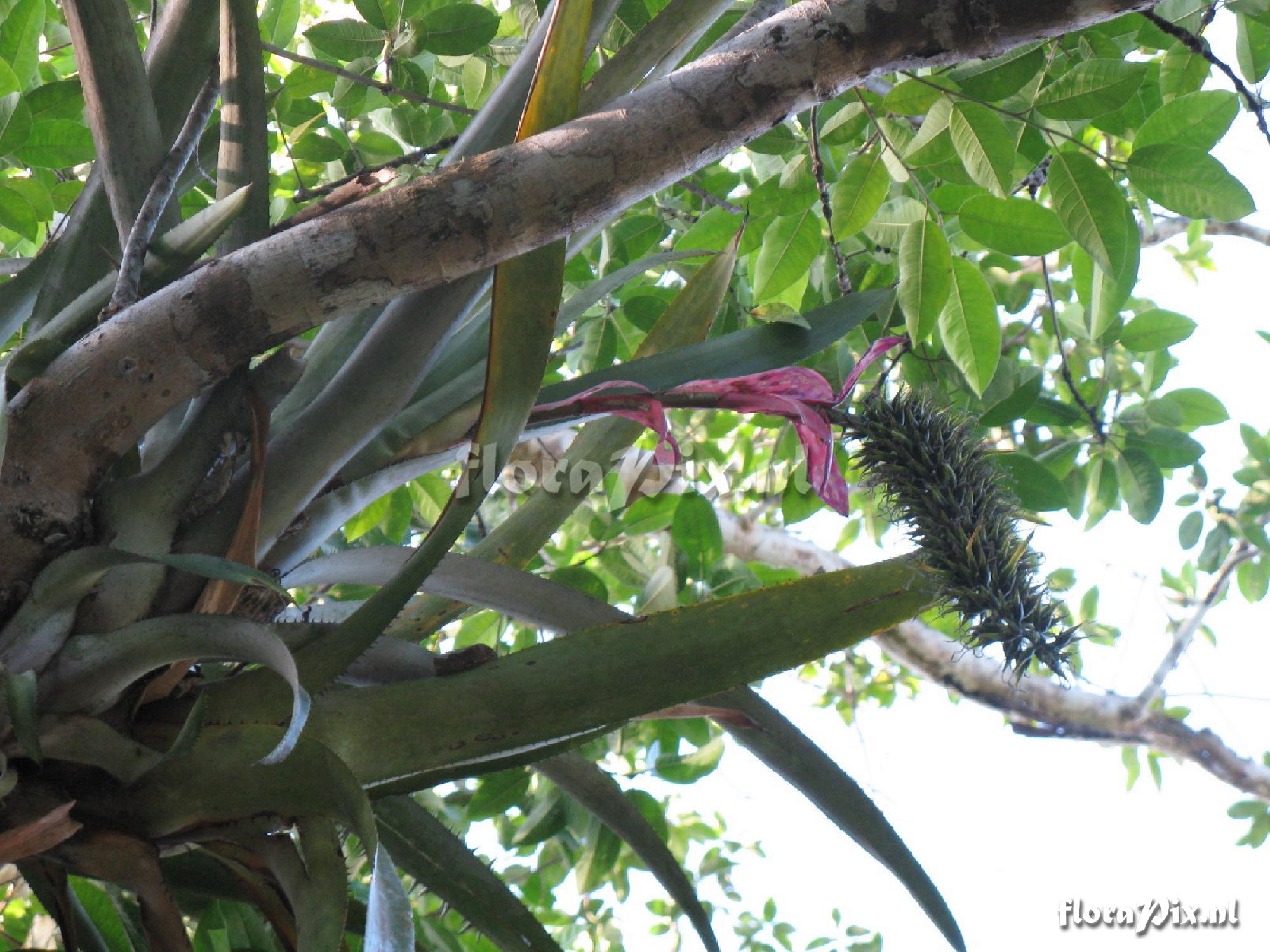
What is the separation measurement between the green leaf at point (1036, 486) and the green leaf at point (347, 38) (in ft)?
3.84

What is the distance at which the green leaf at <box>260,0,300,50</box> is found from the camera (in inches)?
67.1

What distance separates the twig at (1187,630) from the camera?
9.16 feet

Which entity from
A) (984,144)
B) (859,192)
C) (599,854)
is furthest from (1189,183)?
(599,854)

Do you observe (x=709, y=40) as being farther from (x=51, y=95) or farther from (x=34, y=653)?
(x=34, y=653)

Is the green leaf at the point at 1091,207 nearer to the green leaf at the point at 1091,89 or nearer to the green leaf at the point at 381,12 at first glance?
the green leaf at the point at 1091,89

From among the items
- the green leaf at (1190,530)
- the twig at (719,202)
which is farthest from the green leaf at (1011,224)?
the green leaf at (1190,530)

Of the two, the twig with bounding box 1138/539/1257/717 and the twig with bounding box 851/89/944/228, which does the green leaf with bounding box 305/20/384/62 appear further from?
the twig with bounding box 1138/539/1257/717

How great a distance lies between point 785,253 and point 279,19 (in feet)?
3.42

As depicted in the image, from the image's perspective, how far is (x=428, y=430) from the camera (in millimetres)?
901

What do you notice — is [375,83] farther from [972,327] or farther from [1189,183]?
[1189,183]

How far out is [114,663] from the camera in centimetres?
69

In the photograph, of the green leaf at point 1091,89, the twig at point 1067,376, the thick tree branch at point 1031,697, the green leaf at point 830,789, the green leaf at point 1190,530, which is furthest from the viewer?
the thick tree branch at point 1031,697

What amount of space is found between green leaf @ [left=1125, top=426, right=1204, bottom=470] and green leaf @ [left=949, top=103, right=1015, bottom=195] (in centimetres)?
88

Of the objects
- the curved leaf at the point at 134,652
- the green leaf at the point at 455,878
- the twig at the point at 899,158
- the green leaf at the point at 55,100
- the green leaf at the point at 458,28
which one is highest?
the green leaf at the point at 458,28
